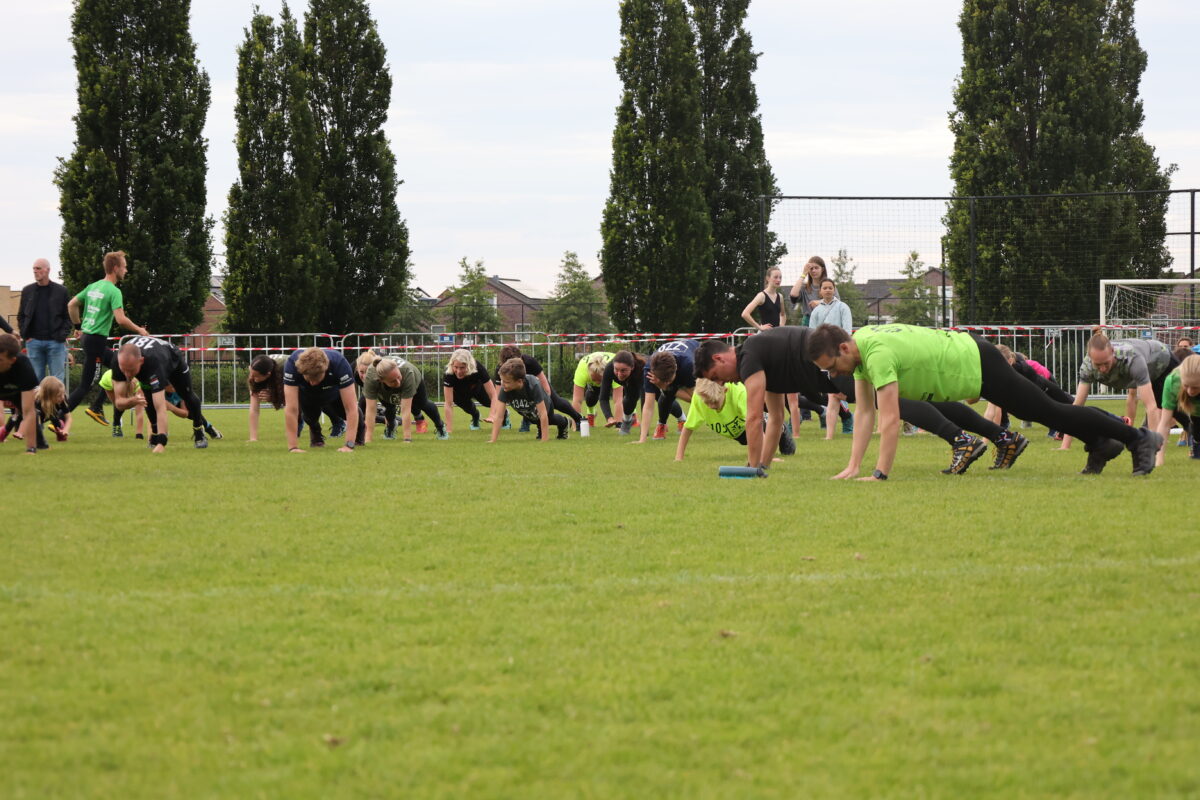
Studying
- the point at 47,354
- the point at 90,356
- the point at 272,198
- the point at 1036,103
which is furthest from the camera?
the point at 272,198

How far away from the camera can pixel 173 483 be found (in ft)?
35.7

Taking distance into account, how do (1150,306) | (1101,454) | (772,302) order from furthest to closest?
(1150,306) < (772,302) < (1101,454)

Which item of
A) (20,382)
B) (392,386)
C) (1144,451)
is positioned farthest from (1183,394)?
(20,382)

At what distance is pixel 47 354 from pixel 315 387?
12.0 feet

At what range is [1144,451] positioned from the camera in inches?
415

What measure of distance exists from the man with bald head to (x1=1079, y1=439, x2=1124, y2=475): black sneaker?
37.6 feet

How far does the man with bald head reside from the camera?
51.2ft

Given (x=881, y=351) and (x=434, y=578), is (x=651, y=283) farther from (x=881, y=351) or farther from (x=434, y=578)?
(x=434, y=578)

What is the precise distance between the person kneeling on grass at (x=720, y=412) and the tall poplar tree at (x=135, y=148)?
74.1 feet

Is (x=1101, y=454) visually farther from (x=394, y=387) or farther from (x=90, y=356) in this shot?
(x=90, y=356)

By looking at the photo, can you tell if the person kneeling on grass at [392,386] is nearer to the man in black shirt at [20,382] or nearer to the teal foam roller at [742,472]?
the man in black shirt at [20,382]

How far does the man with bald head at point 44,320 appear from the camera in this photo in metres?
15.6

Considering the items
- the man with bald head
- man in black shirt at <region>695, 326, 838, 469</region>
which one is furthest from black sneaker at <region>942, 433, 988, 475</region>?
the man with bald head

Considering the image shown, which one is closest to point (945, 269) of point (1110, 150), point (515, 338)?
point (1110, 150)
